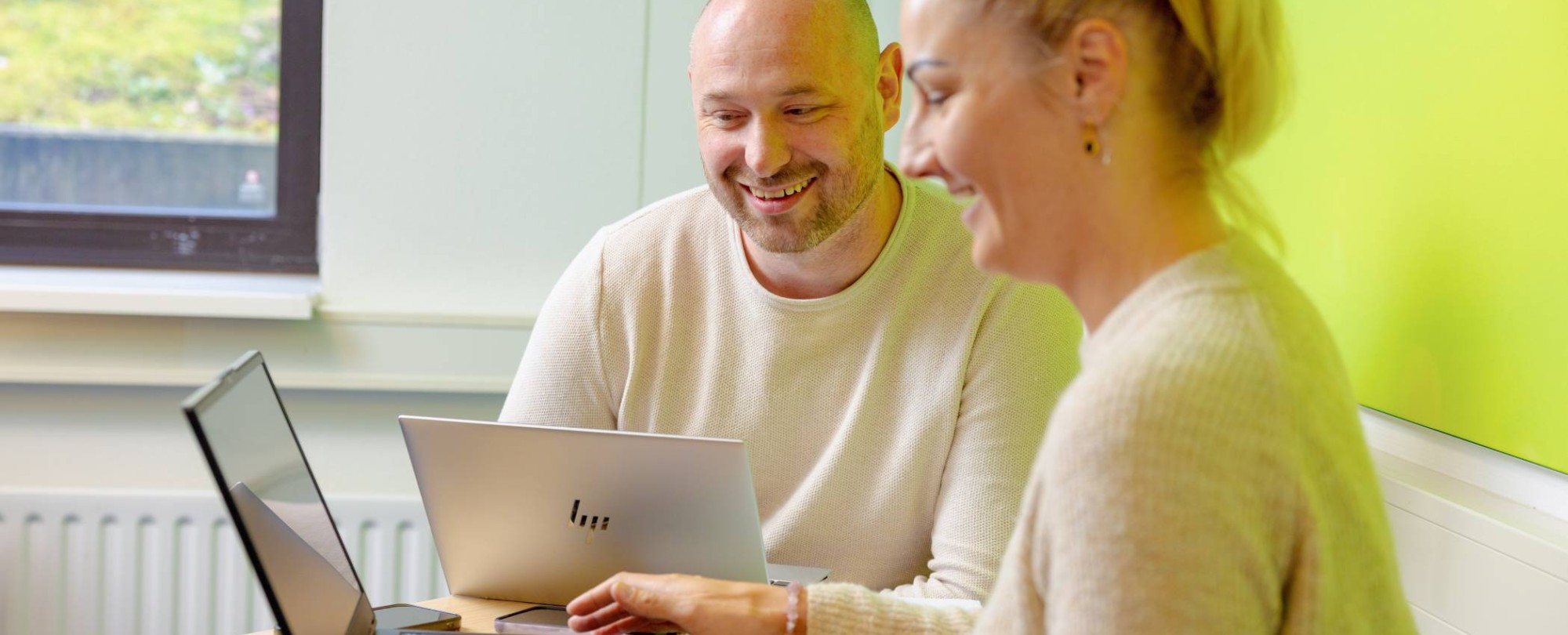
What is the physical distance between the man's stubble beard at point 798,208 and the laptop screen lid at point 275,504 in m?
0.62

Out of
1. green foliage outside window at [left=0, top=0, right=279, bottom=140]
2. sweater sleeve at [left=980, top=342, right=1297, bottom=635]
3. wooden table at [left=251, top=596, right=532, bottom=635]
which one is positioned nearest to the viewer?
sweater sleeve at [left=980, top=342, right=1297, bottom=635]

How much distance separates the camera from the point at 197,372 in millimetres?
2279

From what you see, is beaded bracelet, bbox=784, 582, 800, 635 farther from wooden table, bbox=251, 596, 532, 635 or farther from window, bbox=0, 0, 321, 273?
window, bbox=0, 0, 321, 273

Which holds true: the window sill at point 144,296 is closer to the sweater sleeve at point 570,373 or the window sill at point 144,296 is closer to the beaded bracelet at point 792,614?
the sweater sleeve at point 570,373

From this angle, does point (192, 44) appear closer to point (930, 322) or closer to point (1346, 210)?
point (930, 322)

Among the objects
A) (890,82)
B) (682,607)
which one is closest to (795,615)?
(682,607)

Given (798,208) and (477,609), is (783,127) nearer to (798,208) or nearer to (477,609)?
(798,208)

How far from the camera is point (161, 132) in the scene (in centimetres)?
247

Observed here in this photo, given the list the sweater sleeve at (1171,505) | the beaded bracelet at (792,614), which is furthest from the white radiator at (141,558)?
the sweater sleeve at (1171,505)

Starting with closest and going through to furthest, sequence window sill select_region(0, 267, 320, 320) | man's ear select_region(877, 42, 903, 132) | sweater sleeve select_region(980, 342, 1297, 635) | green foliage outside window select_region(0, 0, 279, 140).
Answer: sweater sleeve select_region(980, 342, 1297, 635), man's ear select_region(877, 42, 903, 132), window sill select_region(0, 267, 320, 320), green foliage outside window select_region(0, 0, 279, 140)

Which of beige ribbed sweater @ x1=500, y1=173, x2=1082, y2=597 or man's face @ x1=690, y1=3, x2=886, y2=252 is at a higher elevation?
man's face @ x1=690, y1=3, x2=886, y2=252

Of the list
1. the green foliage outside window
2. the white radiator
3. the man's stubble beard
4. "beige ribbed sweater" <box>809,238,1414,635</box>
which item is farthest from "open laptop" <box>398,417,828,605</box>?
the green foliage outside window

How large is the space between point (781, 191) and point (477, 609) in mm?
612

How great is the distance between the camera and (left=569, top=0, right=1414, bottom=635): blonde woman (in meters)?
0.64
